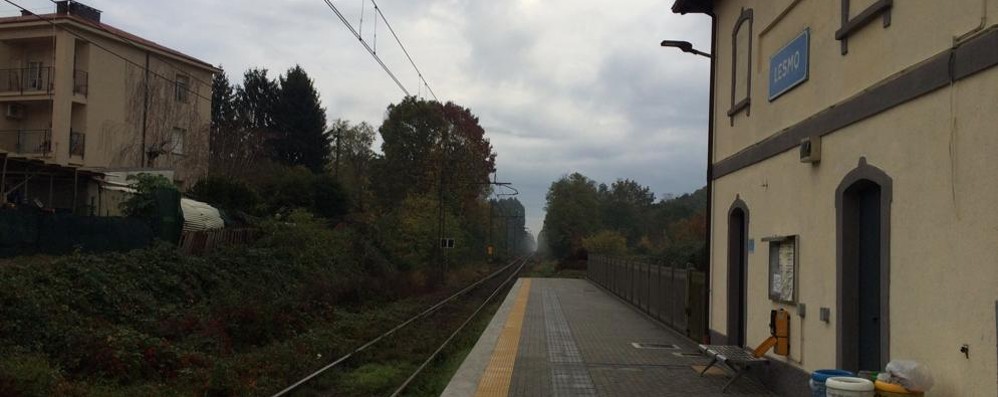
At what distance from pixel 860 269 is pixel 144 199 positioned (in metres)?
17.7

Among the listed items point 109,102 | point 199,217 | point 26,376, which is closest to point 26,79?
point 109,102

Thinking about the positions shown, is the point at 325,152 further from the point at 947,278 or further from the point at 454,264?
the point at 947,278

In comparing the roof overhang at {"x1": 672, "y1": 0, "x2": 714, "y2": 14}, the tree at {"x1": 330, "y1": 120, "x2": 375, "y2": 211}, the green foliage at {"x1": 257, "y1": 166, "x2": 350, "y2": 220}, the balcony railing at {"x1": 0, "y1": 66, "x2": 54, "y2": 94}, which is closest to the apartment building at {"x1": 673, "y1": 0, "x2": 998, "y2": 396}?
the roof overhang at {"x1": 672, "y1": 0, "x2": 714, "y2": 14}

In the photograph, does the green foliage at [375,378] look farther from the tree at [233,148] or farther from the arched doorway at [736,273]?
Result: the tree at [233,148]

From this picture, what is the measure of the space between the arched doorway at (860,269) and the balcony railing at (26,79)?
102ft

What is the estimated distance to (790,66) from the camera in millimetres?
9398

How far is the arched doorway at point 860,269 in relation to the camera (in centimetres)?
723

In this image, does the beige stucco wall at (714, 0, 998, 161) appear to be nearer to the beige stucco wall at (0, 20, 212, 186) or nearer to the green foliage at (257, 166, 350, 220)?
the green foliage at (257, 166, 350, 220)

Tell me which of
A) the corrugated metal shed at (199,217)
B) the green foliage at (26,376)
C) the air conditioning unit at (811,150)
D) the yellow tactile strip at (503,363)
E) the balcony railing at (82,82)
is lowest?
the yellow tactile strip at (503,363)

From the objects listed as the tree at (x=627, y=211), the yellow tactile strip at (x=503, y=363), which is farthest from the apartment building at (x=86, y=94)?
the tree at (x=627, y=211)

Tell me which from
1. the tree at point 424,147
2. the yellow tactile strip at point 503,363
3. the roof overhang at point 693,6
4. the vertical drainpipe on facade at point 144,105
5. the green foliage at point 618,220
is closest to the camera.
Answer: the yellow tactile strip at point 503,363

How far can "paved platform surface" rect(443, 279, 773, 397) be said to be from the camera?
9.84 m

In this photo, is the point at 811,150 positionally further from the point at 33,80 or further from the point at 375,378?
the point at 33,80

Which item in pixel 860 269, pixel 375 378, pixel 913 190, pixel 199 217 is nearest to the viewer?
pixel 913 190
